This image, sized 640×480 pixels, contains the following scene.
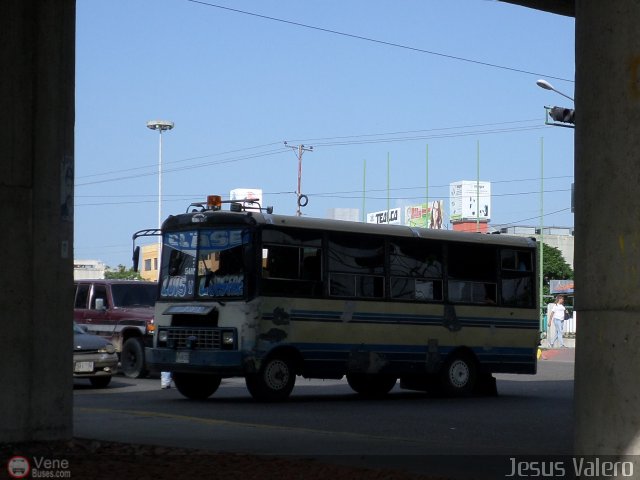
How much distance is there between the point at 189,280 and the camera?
1950cm

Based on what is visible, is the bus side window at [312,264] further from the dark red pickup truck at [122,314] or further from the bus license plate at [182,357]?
the dark red pickup truck at [122,314]

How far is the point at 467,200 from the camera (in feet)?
294

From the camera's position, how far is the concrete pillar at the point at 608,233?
24.8ft

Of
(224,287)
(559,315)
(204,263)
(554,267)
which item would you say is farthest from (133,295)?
(554,267)

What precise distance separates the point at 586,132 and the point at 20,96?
5.63 metres

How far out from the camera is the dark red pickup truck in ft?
84.6

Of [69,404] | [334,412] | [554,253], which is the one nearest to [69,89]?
[69,404]

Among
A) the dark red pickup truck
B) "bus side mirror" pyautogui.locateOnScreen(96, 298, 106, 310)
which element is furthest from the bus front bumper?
"bus side mirror" pyautogui.locateOnScreen(96, 298, 106, 310)

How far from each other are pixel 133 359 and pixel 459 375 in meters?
8.18

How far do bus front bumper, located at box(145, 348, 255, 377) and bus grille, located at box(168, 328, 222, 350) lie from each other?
0.10 metres

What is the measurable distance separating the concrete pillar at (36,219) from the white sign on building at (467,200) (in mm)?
77603

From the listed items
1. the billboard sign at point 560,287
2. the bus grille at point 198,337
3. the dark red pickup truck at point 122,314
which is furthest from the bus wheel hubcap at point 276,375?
the billboard sign at point 560,287

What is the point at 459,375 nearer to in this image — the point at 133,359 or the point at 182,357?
the point at 182,357

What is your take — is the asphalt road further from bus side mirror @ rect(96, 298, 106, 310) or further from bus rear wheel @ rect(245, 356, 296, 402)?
bus side mirror @ rect(96, 298, 106, 310)
